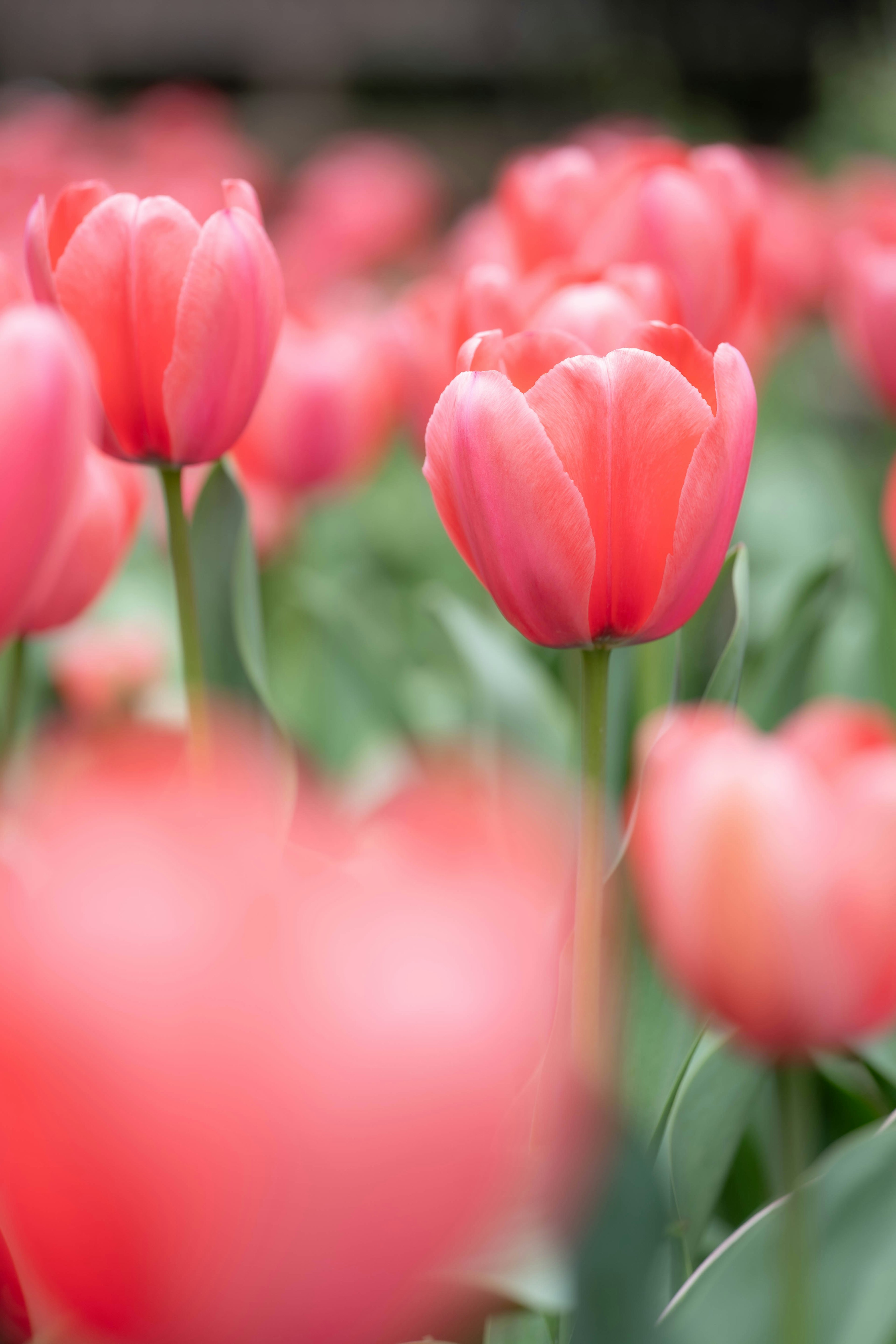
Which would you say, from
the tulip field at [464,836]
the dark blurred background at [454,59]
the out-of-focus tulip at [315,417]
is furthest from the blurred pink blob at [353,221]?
the dark blurred background at [454,59]

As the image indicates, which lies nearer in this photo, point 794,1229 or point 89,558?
point 794,1229

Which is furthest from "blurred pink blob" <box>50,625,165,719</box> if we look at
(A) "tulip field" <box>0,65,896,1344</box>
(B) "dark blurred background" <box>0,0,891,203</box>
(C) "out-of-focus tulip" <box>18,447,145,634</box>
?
(B) "dark blurred background" <box>0,0,891,203</box>

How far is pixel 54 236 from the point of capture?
464mm

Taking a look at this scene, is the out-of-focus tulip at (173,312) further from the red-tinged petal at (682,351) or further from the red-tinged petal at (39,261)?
the red-tinged petal at (682,351)

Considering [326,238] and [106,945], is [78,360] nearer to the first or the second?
[106,945]

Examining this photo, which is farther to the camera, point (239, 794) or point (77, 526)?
point (77, 526)

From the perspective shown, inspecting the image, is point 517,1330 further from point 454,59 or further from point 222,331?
point 454,59

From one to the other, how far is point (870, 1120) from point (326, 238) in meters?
1.49

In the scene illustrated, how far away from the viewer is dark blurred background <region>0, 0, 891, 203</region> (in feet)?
15.2

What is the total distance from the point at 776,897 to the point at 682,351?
0.20 m

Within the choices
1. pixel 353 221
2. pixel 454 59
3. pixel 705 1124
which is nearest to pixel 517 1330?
pixel 705 1124

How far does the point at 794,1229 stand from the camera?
315 millimetres

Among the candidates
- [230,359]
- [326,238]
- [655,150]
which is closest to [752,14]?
[326,238]

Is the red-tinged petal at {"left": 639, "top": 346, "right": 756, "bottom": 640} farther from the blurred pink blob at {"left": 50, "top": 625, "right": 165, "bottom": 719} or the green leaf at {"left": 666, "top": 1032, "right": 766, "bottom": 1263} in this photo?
the blurred pink blob at {"left": 50, "top": 625, "right": 165, "bottom": 719}
